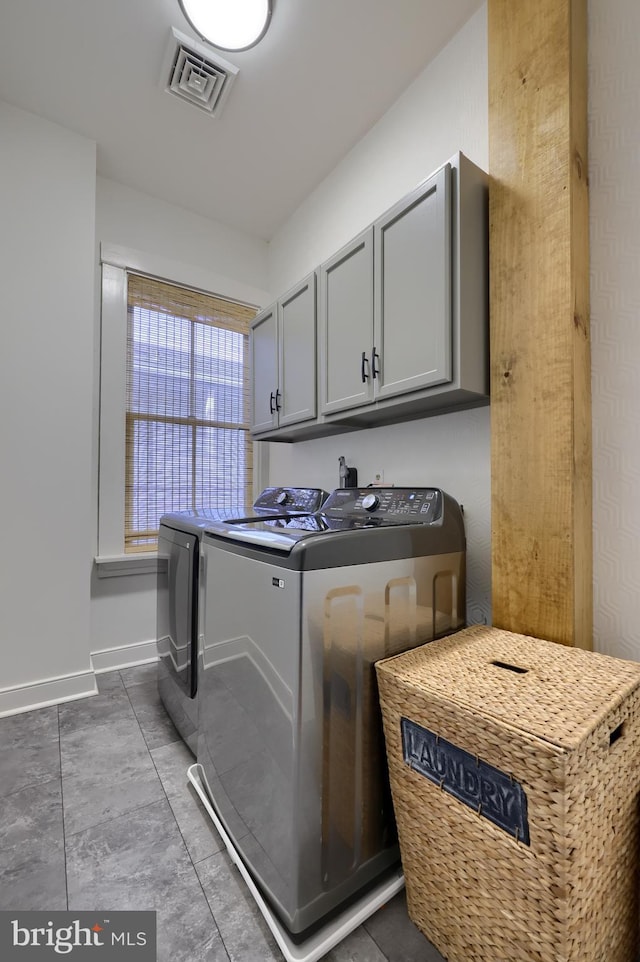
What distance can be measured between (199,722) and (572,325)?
1.88 meters

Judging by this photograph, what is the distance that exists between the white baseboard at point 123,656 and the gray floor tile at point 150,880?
54.4 inches

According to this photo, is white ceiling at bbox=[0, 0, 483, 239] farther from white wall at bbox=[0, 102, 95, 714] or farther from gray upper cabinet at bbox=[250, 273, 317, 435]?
gray upper cabinet at bbox=[250, 273, 317, 435]

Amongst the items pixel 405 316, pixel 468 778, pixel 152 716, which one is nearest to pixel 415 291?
pixel 405 316

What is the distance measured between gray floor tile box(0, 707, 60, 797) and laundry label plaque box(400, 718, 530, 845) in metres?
1.53

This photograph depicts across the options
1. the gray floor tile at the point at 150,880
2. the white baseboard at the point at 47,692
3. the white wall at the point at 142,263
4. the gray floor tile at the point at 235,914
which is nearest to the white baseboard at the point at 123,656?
the white wall at the point at 142,263

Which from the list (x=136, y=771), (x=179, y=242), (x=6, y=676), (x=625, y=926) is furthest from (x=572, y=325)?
(x=6, y=676)

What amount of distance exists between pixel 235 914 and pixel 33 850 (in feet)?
2.30

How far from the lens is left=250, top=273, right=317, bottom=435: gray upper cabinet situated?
218 cm

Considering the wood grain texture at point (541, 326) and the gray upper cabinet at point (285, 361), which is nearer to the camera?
the wood grain texture at point (541, 326)

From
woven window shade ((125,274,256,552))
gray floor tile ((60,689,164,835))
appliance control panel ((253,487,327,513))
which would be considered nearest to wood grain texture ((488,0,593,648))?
appliance control panel ((253,487,327,513))

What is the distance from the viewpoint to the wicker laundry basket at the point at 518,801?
0.75 m

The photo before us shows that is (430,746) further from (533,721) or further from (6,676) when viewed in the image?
(6,676)

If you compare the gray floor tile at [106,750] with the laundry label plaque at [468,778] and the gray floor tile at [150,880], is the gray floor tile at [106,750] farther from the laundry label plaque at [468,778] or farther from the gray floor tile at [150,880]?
the laundry label plaque at [468,778]

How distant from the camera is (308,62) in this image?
77.2 inches
